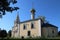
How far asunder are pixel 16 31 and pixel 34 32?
909cm

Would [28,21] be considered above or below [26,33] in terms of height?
above

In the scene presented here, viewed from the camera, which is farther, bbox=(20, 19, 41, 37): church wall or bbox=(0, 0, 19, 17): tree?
bbox=(20, 19, 41, 37): church wall

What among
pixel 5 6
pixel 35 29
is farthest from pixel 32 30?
pixel 5 6

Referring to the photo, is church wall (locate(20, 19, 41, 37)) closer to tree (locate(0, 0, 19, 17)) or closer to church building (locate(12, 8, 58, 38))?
church building (locate(12, 8, 58, 38))

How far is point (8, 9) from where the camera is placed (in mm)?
23281

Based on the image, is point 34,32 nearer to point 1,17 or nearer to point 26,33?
point 26,33

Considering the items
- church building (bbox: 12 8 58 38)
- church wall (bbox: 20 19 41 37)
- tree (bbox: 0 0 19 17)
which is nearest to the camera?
tree (bbox: 0 0 19 17)

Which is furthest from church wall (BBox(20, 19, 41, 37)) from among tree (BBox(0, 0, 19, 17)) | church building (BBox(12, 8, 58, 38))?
tree (BBox(0, 0, 19, 17))

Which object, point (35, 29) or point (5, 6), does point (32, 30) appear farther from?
point (5, 6)

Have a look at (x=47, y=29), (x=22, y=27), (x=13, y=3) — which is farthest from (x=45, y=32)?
(x=13, y=3)

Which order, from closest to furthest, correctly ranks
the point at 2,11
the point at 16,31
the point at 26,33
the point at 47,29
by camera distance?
the point at 2,11, the point at 47,29, the point at 26,33, the point at 16,31

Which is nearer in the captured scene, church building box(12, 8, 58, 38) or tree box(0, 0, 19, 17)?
tree box(0, 0, 19, 17)

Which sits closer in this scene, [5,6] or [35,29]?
[5,6]

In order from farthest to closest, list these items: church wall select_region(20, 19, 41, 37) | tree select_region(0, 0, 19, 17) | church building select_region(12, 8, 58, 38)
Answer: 1. church wall select_region(20, 19, 41, 37)
2. church building select_region(12, 8, 58, 38)
3. tree select_region(0, 0, 19, 17)
